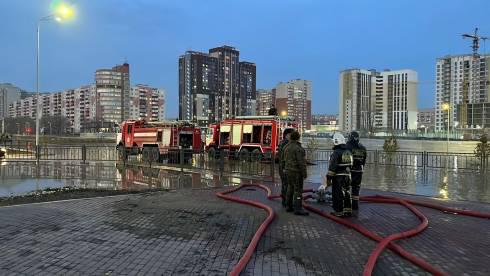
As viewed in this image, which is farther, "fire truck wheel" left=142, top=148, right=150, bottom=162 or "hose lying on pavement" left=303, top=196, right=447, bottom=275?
"fire truck wheel" left=142, top=148, right=150, bottom=162

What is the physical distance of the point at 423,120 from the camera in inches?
4931

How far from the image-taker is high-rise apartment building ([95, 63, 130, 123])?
4205 inches

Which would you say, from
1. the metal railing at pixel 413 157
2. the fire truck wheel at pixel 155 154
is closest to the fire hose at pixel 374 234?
the metal railing at pixel 413 157

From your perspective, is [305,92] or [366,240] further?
[305,92]

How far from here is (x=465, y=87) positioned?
70.7 m

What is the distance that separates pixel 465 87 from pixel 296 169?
73.1m

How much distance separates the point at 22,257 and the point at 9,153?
2707cm

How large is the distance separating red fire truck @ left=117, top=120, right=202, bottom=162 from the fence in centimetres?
11

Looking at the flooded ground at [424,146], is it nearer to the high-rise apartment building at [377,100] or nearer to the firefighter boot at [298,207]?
the high-rise apartment building at [377,100]

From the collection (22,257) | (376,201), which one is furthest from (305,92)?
(22,257)

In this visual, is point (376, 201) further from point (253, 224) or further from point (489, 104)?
point (489, 104)

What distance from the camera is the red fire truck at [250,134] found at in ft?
70.7

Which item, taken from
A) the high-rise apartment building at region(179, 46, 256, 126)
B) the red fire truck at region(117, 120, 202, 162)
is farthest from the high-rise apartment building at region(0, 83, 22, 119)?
the red fire truck at region(117, 120, 202, 162)

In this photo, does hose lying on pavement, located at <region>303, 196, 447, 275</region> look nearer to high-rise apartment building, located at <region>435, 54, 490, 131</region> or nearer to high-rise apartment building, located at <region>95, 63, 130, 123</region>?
high-rise apartment building, located at <region>435, 54, 490, 131</region>
